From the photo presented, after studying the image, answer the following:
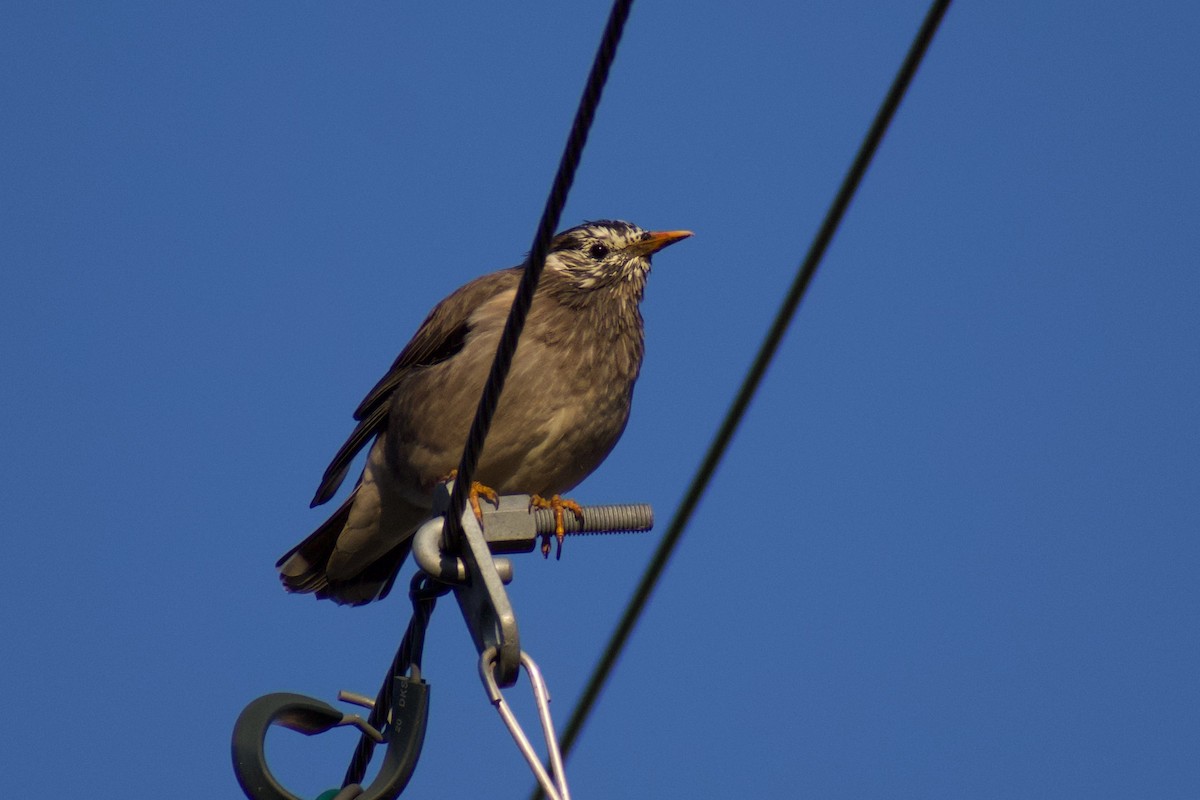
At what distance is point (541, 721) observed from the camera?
3053 millimetres

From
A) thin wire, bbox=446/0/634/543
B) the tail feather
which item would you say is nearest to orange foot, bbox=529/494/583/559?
thin wire, bbox=446/0/634/543

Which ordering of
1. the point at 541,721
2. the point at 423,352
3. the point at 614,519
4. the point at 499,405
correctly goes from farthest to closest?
the point at 423,352 < the point at 499,405 < the point at 614,519 < the point at 541,721

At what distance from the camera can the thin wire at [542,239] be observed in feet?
9.36

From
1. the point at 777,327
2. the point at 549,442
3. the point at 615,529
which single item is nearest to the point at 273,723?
the point at 615,529

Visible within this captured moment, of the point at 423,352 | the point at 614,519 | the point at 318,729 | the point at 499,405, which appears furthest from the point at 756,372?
the point at 423,352

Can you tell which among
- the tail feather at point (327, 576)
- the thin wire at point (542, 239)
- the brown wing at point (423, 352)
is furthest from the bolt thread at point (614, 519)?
the tail feather at point (327, 576)

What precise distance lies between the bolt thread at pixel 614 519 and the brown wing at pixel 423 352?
91.0 inches

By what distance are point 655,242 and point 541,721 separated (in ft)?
11.6

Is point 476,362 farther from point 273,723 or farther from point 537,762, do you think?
point 537,762

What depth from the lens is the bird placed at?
558 centimetres

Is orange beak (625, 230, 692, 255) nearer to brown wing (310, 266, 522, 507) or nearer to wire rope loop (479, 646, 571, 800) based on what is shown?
brown wing (310, 266, 522, 507)

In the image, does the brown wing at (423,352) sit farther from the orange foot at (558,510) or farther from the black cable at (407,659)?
the black cable at (407,659)

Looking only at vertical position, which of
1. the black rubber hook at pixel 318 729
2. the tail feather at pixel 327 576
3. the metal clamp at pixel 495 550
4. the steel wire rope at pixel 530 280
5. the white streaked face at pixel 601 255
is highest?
the steel wire rope at pixel 530 280

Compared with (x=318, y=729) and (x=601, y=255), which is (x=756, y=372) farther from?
(x=601, y=255)
